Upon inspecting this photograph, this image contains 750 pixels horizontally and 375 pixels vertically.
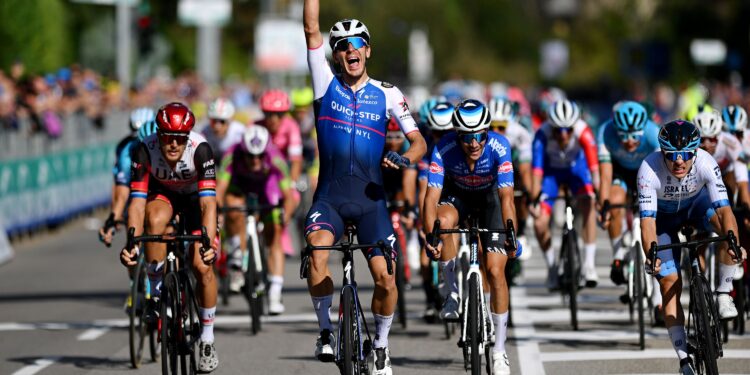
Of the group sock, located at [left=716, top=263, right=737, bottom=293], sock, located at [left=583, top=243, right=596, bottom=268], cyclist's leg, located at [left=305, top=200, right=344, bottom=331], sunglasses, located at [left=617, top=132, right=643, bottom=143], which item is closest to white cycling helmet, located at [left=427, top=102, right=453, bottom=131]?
sunglasses, located at [left=617, top=132, right=643, bottom=143]

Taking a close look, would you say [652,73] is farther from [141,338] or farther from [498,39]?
[498,39]

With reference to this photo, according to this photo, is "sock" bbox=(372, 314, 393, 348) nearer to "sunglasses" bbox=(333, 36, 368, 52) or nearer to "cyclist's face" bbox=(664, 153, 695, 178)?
"sunglasses" bbox=(333, 36, 368, 52)

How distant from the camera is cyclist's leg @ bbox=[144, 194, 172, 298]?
1098 centimetres

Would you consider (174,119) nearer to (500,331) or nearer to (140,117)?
(500,331)

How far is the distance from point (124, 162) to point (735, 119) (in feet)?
17.1

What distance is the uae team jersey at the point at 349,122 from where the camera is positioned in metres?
9.78

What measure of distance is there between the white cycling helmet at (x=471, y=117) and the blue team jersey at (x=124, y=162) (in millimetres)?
3152

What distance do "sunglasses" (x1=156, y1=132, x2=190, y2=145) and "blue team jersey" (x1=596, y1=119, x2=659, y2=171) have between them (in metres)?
4.42

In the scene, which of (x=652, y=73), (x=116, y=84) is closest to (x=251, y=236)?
(x=116, y=84)

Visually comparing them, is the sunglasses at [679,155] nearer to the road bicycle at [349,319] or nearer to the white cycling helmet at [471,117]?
the white cycling helmet at [471,117]

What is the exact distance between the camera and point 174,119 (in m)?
10.4

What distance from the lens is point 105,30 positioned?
5441 centimetres

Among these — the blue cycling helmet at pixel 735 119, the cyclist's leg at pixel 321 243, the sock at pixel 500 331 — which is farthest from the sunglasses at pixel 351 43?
the blue cycling helmet at pixel 735 119

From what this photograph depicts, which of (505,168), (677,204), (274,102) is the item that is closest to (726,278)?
(677,204)
